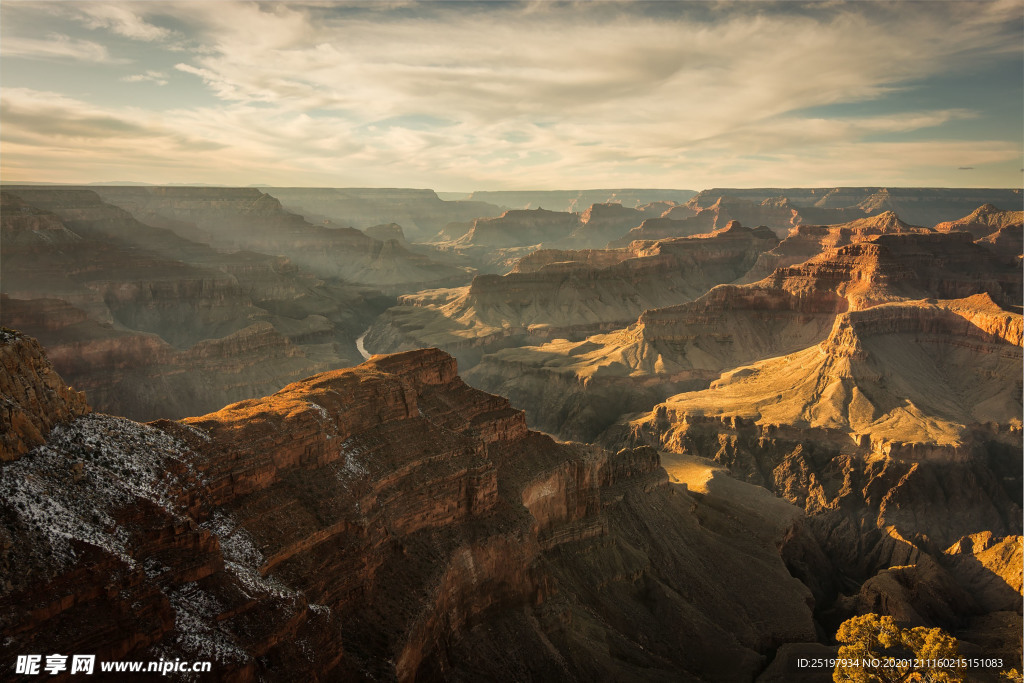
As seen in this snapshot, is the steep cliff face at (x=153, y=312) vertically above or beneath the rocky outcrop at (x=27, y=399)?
beneath

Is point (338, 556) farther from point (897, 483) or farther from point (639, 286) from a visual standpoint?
point (639, 286)

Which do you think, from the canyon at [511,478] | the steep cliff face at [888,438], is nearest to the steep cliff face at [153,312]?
the canyon at [511,478]

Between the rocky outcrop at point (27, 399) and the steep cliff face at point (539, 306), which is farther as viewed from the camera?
the steep cliff face at point (539, 306)

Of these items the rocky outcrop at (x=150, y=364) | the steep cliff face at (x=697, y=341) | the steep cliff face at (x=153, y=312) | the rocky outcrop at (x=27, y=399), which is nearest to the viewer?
the rocky outcrop at (x=27, y=399)

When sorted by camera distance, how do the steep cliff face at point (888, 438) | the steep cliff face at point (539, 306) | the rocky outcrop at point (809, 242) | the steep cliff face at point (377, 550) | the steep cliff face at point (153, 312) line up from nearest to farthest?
the steep cliff face at point (377, 550)
the steep cliff face at point (888, 438)
the steep cliff face at point (153, 312)
the steep cliff face at point (539, 306)
the rocky outcrop at point (809, 242)

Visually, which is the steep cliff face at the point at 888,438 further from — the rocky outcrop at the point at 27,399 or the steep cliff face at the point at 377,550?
the rocky outcrop at the point at 27,399

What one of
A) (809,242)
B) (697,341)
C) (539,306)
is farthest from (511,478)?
(809,242)

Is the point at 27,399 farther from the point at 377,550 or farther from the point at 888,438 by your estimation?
the point at 888,438
